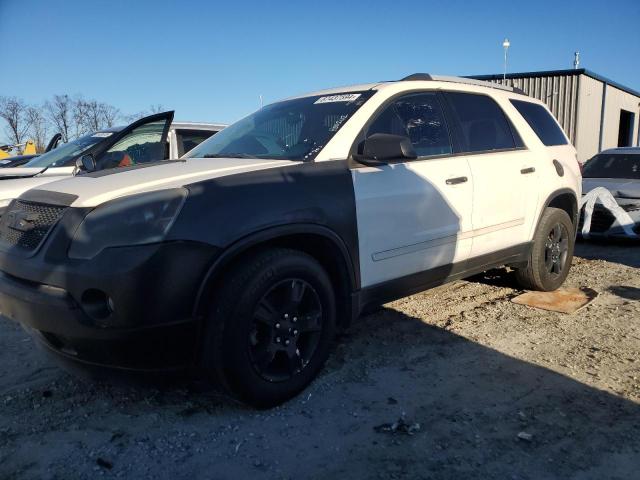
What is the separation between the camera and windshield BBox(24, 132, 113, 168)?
21.2 feet

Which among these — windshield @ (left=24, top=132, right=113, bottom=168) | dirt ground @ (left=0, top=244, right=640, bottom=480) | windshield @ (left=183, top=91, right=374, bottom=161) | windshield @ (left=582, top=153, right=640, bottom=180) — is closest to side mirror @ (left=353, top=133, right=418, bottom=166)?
windshield @ (left=183, top=91, right=374, bottom=161)

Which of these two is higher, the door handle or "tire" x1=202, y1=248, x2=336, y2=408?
the door handle

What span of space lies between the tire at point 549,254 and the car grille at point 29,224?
387 cm

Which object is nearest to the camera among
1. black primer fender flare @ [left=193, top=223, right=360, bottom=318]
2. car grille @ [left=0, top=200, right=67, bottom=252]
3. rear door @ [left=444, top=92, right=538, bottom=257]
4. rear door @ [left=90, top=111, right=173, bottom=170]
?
black primer fender flare @ [left=193, top=223, right=360, bottom=318]

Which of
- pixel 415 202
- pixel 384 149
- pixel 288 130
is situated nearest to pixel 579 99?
pixel 415 202

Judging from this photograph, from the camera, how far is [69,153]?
21.7 ft

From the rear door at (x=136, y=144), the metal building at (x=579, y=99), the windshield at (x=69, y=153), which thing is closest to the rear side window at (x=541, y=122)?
the rear door at (x=136, y=144)

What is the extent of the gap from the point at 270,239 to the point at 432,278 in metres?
1.46

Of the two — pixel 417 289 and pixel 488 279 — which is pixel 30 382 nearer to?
pixel 417 289

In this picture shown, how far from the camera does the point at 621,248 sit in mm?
7477

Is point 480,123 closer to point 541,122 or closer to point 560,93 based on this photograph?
point 541,122

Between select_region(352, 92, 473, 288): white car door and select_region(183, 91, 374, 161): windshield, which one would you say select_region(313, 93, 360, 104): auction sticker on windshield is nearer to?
select_region(183, 91, 374, 161): windshield

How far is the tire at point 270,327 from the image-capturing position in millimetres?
2621

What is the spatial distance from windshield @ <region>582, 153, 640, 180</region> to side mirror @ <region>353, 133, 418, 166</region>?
253 inches
